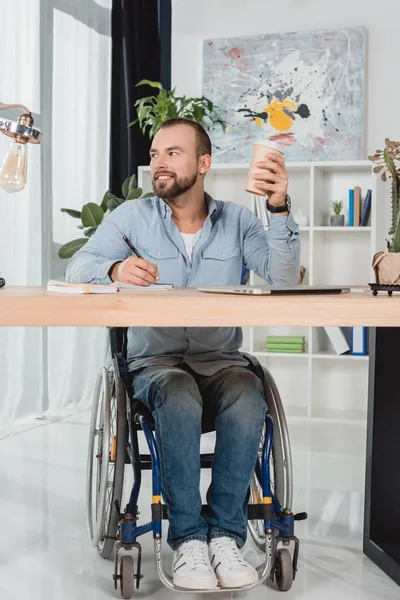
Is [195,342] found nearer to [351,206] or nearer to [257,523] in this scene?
[257,523]

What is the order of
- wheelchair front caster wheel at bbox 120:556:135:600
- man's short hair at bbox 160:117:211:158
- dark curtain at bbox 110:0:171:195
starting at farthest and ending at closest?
dark curtain at bbox 110:0:171:195
man's short hair at bbox 160:117:211:158
wheelchair front caster wheel at bbox 120:556:135:600

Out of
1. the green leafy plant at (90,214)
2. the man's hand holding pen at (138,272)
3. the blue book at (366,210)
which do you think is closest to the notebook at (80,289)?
the man's hand holding pen at (138,272)

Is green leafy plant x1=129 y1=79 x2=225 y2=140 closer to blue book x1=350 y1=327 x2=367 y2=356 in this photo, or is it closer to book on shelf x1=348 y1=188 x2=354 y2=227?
book on shelf x1=348 y1=188 x2=354 y2=227

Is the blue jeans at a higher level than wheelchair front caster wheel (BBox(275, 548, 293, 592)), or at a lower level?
higher

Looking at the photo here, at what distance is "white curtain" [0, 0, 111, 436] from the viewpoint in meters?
4.04

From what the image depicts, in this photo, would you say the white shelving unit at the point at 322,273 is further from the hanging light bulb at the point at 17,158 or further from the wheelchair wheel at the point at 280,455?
the hanging light bulb at the point at 17,158

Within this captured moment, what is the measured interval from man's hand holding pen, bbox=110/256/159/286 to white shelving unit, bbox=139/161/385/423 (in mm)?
2771

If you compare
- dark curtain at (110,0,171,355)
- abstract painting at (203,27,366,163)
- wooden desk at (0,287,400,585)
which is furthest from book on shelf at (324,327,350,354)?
wooden desk at (0,287,400,585)

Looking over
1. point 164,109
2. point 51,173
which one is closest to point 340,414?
point 164,109

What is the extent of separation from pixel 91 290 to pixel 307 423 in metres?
2.90

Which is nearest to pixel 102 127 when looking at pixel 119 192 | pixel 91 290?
pixel 119 192

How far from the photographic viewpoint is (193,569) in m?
1.84

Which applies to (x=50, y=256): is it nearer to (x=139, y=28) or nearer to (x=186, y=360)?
(x=139, y=28)

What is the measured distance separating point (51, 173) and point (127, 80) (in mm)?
788
